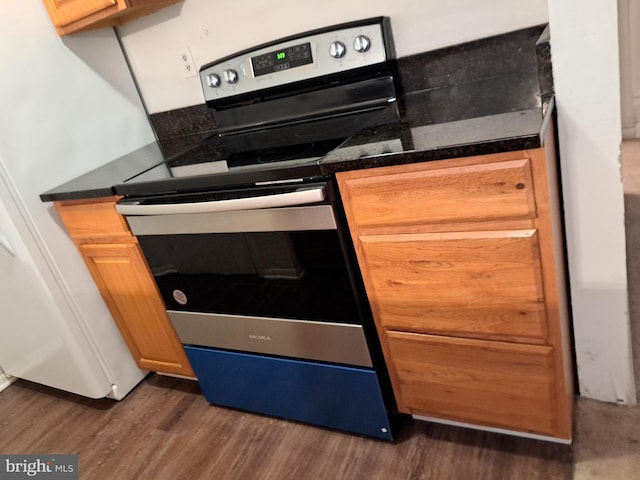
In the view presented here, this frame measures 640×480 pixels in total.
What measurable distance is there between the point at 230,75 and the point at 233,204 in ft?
2.33

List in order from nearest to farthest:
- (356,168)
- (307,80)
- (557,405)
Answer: (356,168) → (557,405) → (307,80)

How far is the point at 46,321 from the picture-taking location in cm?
176

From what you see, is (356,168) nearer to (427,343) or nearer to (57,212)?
(427,343)

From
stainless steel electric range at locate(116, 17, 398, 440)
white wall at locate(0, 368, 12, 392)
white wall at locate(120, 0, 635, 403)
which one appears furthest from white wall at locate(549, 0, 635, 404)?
white wall at locate(0, 368, 12, 392)

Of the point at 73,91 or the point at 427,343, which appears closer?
the point at 427,343

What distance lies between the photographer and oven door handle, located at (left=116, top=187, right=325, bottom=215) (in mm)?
1121

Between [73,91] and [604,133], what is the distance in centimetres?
174

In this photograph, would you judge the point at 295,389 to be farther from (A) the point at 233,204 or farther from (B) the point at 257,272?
(A) the point at 233,204

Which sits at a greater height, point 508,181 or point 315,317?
point 508,181

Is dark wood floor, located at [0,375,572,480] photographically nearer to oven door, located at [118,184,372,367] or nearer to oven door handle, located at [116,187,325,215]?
oven door, located at [118,184,372,367]

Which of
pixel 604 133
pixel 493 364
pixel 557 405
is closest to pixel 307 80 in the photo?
pixel 604 133

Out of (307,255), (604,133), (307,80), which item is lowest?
(307,255)

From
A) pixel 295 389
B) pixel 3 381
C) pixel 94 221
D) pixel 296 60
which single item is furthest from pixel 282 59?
pixel 3 381

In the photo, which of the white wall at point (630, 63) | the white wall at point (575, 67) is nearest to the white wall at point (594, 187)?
the white wall at point (575, 67)
